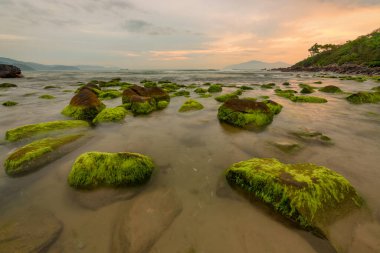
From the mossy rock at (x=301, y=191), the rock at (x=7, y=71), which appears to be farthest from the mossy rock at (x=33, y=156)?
the rock at (x=7, y=71)

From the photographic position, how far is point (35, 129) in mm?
6484

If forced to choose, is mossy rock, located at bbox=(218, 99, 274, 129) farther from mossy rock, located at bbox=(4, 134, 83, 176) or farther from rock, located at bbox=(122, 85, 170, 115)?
mossy rock, located at bbox=(4, 134, 83, 176)

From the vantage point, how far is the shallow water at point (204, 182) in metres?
2.67

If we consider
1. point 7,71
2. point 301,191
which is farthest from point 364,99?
point 7,71

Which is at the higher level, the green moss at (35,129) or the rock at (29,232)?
the green moss at (35,129)

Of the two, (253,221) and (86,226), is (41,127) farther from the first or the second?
(253,221)

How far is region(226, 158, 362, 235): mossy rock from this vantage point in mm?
2922

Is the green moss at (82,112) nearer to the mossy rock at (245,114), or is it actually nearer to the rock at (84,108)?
the rock at (84,108)

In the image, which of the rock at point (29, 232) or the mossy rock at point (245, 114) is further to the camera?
the mossy rock at point (245, 114)

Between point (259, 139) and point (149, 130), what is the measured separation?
11.6ft

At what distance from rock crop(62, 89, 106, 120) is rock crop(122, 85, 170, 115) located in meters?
1.47

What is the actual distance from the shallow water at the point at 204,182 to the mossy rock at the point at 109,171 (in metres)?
0.22

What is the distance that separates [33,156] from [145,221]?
326 centimetres

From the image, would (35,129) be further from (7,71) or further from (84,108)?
(7,71)
